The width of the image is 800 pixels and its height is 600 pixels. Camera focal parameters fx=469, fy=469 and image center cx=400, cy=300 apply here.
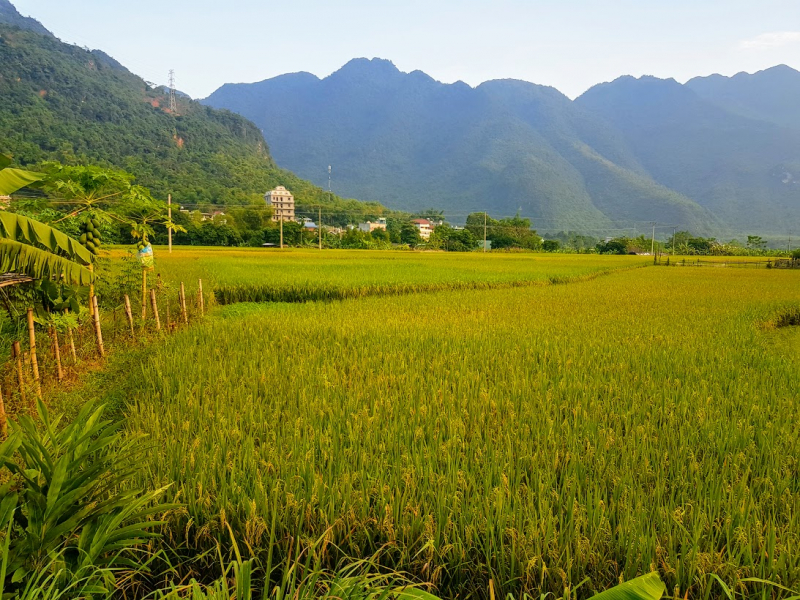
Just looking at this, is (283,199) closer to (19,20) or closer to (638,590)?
(638,590)

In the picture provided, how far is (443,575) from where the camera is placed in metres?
1.69

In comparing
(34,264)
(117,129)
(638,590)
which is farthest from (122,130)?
(638,590)

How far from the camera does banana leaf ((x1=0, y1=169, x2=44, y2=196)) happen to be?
9.32 ft

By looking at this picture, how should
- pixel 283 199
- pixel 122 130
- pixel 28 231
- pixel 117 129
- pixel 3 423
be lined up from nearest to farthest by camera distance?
pixel 3 423
pixel 28 231
pixel 117 129
pixel 122 130
pixel 283 199

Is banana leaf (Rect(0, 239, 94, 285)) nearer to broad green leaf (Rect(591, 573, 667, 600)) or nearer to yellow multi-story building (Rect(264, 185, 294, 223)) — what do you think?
broad green leaf (Rect(591, 573, 667, 600))

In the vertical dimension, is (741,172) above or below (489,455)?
above

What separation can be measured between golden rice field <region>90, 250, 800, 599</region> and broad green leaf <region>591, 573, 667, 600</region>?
1.32 ft

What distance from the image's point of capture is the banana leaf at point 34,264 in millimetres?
2846

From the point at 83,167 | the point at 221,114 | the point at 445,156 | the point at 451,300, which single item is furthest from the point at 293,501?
the point at 445,156

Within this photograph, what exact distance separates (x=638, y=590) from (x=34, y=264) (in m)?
3.57

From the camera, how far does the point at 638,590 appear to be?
1068 mm

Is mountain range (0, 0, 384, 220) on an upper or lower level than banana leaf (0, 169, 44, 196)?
upper

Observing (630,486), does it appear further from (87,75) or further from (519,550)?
(87,75)

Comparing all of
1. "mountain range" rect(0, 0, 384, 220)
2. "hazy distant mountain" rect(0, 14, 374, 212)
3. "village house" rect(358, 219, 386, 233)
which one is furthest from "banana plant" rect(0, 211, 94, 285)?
"village house" rect(358, 219, 386, 233)
